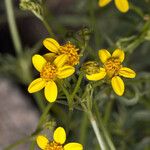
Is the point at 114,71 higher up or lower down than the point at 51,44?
lower down

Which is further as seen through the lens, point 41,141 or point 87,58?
point 87,58

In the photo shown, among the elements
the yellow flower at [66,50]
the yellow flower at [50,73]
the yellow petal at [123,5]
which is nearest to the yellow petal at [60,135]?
the yellow flower at [50,73]

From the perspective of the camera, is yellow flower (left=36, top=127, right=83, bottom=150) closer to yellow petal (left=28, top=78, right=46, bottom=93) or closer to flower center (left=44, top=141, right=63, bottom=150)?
flower center (left=44, top=141, right=63, bottom=150)

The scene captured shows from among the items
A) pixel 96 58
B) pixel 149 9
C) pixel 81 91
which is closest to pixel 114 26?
pixel 149 9

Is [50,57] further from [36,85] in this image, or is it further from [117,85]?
[117,85]

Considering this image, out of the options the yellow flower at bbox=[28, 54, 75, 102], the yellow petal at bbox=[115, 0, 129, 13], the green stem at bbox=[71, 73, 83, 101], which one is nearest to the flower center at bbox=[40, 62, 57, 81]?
the yellow flower at bbox=[28, 54, 75, 102]

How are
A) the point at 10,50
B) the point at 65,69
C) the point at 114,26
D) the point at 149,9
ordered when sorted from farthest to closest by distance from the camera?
1. the point at 10,50
2. the point at 114,26
3. the point at 149,9
4. the point at 65,69

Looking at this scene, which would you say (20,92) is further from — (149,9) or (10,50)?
(149,9)

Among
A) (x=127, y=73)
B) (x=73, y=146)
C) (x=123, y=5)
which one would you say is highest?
(x=123, y=5)

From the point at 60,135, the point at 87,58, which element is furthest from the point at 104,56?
the point at 87,58
